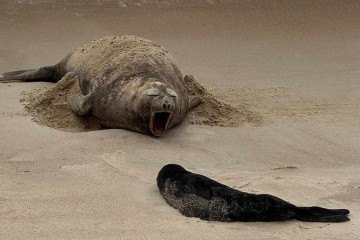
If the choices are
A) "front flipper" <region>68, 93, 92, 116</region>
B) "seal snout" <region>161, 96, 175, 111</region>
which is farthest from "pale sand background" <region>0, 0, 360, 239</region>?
"front flipper" <region>68, 93, 92, 116</region>

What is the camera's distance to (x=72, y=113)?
6852mm

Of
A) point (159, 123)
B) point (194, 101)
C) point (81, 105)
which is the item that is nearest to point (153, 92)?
point (159, 123)

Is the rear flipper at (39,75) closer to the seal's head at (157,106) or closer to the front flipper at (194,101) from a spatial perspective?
the front flipper at (194,101)

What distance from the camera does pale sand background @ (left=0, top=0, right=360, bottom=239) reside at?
3.83m

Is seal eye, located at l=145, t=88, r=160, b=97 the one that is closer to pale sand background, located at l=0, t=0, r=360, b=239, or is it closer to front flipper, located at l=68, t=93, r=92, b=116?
pale sand background, located at l=0, t=0, r=360, b=239

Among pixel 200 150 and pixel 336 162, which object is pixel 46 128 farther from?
pixel 336 162

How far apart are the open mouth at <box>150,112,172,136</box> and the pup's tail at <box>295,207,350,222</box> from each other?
2.39 m

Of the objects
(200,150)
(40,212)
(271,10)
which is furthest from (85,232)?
(271,10)

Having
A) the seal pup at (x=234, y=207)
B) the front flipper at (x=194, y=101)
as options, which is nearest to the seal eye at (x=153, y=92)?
the front flipper at (x=194, y=101)

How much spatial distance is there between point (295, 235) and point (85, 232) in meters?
1.09

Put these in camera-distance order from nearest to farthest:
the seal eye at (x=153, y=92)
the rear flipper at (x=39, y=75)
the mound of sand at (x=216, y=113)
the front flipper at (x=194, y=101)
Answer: the seal eye at (x=153, y=92) → the mound of sand at (x=216, y=113) → the front flipper at (x=194, y=101) → the rear flipper at (x=39, y=75)

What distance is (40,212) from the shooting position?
383cm

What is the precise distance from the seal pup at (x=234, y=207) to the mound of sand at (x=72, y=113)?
260 cm

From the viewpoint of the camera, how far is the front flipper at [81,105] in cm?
671
